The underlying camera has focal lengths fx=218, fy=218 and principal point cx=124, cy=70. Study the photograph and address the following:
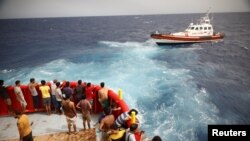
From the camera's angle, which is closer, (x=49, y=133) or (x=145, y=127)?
(x=49, y=133)

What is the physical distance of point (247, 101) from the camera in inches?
690

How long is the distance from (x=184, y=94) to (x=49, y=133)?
12.0m

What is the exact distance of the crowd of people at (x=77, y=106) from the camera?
5779mm

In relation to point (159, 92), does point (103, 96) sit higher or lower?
higher

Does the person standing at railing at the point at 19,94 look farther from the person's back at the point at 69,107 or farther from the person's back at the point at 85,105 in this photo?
the person's back at the point at 85,105

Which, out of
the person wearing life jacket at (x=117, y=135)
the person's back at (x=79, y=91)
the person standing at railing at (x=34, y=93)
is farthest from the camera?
the person standing at railing at (x=34, y=93)

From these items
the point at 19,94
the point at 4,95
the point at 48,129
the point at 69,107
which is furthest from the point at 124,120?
the point at 4,95

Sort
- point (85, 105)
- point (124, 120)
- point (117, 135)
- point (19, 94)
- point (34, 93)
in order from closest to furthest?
point (117, 135) → point (124, 120) → point (85, 105) → point (19, 94) → point (34, 93)

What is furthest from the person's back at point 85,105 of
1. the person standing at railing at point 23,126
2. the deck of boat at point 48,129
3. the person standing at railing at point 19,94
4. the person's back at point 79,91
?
the person standing at railing at point 19,94

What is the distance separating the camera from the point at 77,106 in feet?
22.0

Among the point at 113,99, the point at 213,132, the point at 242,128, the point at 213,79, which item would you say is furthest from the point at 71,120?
the point at 213,79

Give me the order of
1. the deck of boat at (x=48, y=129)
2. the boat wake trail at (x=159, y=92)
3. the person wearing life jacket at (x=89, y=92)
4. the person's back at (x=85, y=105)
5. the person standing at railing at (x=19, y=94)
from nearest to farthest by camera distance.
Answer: the person's back at (x=85, y=105)
the deck of boat at (x=48, y=129)
the person standing at railing at (x=19, y=94)
the person wearing life jacket at (x=89, y=92)
the boat wake trail at (x=159, y=92)

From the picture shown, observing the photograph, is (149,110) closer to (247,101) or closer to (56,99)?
(56,99)

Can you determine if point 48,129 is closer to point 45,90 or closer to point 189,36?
point 45,90
